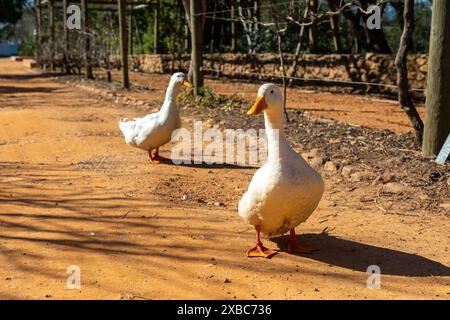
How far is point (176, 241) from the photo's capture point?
371 cm

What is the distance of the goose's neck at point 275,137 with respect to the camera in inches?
134

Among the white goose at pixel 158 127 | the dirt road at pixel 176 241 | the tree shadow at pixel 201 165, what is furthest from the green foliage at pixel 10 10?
the tree shadow at pixel 201 165

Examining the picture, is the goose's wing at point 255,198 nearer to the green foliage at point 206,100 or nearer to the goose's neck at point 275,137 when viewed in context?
the goose's neck at point 275,137

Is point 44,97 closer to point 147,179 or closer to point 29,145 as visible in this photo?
point 29,145

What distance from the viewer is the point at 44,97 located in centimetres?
1405

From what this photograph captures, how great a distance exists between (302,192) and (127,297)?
4.02ft

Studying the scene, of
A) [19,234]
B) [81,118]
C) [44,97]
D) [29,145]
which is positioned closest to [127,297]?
[19,234]

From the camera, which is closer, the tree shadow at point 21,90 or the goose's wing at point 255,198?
the goose's wing at point 255,198

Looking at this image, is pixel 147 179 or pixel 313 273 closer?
pixel 313 273

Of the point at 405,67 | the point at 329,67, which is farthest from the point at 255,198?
the point at 329,67

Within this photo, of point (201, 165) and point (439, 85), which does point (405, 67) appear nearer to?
point (439, 85)

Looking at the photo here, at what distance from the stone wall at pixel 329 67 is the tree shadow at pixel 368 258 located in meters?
6.69

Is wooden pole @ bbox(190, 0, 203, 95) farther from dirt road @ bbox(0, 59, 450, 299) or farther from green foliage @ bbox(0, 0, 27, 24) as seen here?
green foliage @ bbox(0, 0, 27, 24)

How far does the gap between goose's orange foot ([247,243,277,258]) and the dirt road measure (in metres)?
0.05
